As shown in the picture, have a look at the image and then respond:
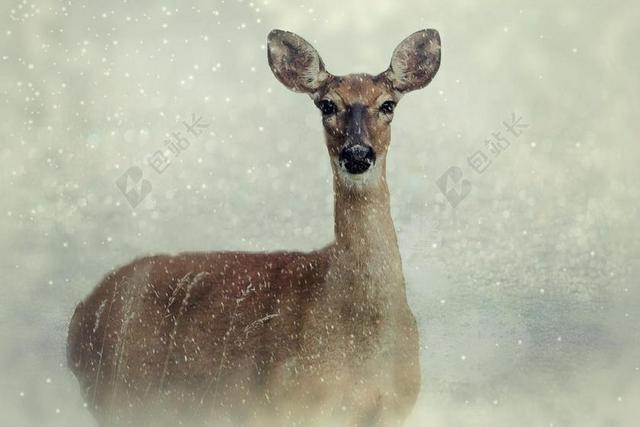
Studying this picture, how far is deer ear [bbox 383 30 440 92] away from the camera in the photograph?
8.56ft

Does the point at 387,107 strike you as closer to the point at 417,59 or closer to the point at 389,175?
the point at 417,59

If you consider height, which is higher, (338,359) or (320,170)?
(320,170)

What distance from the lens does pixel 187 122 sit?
10.1 ft

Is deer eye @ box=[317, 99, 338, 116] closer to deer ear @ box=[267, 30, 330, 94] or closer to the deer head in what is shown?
the deer head

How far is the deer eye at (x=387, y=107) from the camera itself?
8.08 feet

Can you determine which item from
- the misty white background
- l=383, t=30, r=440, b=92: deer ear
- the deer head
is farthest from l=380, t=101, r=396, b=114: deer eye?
the misty white background

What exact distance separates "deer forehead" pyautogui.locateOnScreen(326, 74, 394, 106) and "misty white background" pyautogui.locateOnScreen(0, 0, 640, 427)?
0.48 m

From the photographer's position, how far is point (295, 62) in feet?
8.60

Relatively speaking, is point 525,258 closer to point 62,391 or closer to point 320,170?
point 320,170

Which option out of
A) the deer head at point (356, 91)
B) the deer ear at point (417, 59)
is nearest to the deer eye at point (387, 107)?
the deer head at point (356, 91)

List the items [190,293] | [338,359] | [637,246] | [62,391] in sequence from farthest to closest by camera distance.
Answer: [637,246] → [62,391] → [190,293] → [338,359]

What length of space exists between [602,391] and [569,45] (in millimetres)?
1259

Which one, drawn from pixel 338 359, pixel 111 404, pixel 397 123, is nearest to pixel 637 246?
pixel 397 123

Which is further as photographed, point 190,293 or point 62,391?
point 62,391
